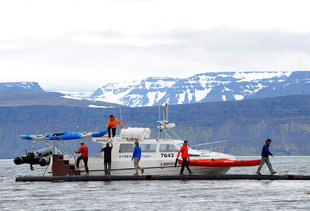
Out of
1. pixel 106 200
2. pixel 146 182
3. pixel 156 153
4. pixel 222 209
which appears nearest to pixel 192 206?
pixel 222 209

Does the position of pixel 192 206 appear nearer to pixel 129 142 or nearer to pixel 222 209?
pixel 222 209

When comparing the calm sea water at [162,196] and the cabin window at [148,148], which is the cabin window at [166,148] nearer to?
the cabin window at [148,148]

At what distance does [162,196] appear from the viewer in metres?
27.5

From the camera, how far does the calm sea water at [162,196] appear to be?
24.1 metres

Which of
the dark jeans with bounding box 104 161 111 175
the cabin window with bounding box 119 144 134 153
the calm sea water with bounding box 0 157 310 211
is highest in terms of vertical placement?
the cabin window with bounding box 119 144 134 153

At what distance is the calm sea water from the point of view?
2414 cm

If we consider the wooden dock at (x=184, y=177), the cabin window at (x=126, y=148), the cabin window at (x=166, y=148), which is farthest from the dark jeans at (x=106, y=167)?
the cabin window at (x=166, y=148)

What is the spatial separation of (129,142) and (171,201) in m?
13.5

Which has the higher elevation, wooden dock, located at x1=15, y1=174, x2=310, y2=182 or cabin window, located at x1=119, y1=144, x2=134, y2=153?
cabin window, located at x1=119, y1=144, x2=134, y2=153

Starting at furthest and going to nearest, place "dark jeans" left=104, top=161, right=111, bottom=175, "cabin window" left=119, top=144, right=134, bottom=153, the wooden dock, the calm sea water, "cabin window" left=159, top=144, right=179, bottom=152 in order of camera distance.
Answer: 1. "cabin window" left=119, top=144, right=134, bottom=153
2. "cabin window" left=159, top=144, right=179, bottom=152
3. "dark jeans" left=104, top=161, right=111, bottom=175
4. the wooden dock
5. the calm sea water

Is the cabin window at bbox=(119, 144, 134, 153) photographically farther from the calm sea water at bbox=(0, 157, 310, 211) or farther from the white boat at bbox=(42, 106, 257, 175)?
the calm sea water at bbox=(0, 157, 310, 211)

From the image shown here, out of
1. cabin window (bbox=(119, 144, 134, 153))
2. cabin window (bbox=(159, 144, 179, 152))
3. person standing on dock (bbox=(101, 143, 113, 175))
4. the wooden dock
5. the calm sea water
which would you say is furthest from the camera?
cabin window (bbox=(119, 144, 134, 153))

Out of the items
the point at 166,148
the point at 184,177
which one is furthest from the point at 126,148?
the point at 184,177

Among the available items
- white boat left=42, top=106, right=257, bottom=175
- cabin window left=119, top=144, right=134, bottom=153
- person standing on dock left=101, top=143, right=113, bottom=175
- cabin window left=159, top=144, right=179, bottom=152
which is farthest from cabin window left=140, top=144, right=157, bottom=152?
person standing on dock left=101, top=143, right=113, bottom=175
